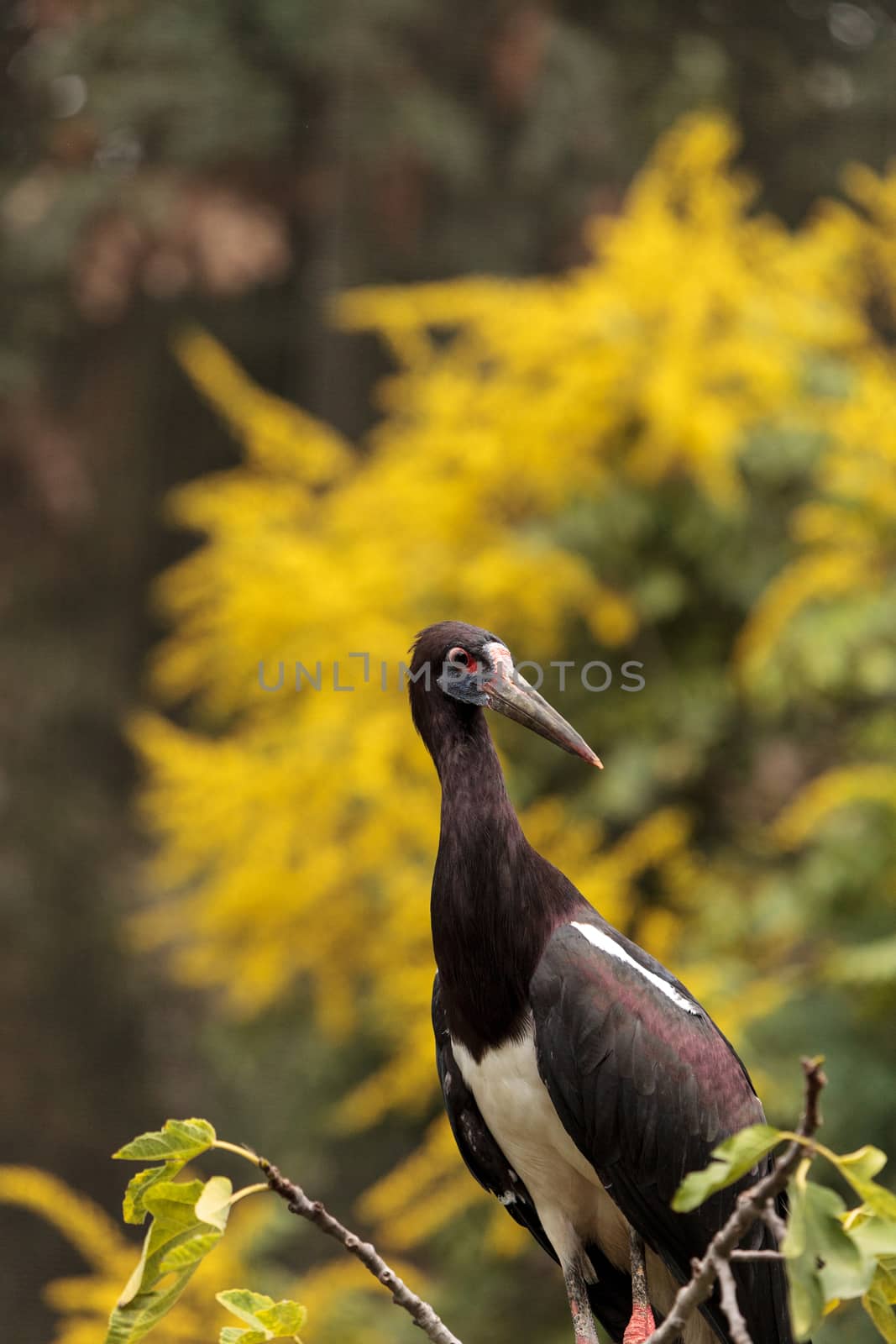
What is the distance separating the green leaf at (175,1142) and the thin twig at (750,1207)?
42 centimetres

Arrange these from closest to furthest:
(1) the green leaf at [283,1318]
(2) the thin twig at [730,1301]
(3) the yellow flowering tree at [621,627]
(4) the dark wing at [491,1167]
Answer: (2) the thin twig at [730,1301], (1) the green leaf at [283,1318], (4) the dark wing at [491,1167], (3) the yellow flowering tree at [621,627]

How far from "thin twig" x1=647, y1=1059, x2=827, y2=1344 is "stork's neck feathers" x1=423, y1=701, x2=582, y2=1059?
563 millimetres

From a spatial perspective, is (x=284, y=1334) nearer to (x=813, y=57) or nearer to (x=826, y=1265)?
(x=826, y=1265)

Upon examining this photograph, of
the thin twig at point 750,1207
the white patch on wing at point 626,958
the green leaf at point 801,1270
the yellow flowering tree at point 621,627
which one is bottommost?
the green leaf at point 801,1270

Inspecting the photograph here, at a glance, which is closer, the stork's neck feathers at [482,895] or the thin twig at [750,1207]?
the thin twig at [750,1207]

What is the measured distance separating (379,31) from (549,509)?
3.66 metres

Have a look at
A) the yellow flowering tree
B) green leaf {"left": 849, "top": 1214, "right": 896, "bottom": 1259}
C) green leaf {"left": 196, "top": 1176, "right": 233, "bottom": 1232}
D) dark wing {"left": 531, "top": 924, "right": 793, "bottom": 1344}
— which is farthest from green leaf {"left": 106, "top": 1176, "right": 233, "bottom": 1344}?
the yellow flowering tree

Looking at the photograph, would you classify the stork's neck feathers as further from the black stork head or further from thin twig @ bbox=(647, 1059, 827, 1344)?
thin twig @ bbox=(647, 1059, 827, 1344)

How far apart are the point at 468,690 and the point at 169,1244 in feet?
2.48

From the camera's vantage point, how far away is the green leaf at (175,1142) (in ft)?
4.25

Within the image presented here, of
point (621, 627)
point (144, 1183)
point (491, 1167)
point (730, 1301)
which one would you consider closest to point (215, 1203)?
point (144, 1183)

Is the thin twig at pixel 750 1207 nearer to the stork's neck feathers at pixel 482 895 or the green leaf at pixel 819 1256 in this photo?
the green leaf at pixel 819 1256

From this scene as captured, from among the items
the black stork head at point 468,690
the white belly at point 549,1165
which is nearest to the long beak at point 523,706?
the black stork head at point 468,690

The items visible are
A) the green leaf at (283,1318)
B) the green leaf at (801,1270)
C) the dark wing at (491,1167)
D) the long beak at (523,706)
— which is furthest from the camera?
the dark wing at (491,1167)
